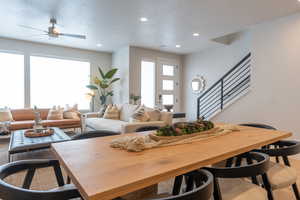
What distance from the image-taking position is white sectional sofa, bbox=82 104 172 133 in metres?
3.47

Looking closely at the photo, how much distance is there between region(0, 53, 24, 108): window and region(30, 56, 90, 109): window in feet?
0.91

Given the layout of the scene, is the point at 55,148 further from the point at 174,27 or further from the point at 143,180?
the point at 174,27

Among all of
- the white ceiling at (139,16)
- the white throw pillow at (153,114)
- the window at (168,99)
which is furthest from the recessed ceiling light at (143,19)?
the window at (168,99)

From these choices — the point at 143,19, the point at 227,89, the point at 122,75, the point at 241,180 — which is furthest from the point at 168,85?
the point at 241,180

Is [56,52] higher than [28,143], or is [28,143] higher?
[56,52]

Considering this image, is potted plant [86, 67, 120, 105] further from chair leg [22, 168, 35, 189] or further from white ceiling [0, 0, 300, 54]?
chair leg [22, 168, 35, 189]

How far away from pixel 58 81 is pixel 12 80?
1.24 metres

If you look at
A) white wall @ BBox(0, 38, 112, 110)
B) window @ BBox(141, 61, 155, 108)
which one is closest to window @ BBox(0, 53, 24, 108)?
white wall @ BBox(0, 38, 112, 110)

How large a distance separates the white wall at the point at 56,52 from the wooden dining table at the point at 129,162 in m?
5.34

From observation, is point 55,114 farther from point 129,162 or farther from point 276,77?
point 276,77

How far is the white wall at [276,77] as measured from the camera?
3.44 m

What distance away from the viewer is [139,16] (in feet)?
12.2

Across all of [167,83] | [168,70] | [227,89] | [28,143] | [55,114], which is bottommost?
[28,143]

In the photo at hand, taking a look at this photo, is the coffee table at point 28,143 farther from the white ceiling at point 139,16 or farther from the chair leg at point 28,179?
the white ceiling at point 139,16
